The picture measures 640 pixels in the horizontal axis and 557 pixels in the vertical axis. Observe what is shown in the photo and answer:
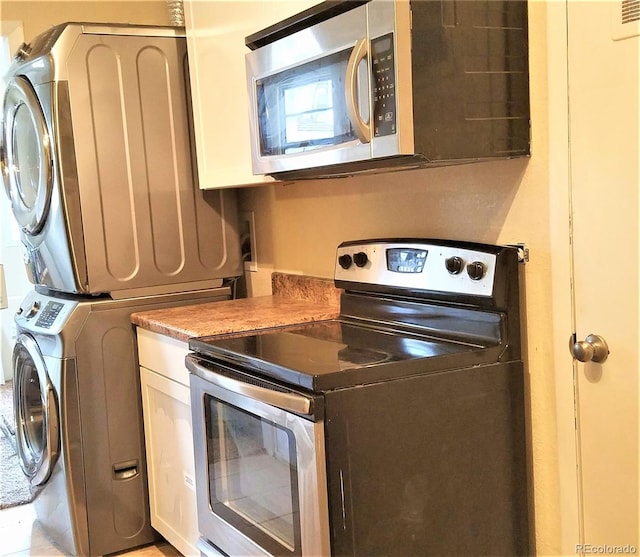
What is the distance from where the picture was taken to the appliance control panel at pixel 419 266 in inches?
69.9

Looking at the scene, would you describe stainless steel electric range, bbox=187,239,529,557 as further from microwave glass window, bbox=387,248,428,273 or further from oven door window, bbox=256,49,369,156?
oven door window, bbox=256,49,369,156

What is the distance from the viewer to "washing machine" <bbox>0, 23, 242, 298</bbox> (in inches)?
98.3

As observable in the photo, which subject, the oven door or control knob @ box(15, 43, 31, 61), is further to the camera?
control knob @ box(15, 43, 31, 61)

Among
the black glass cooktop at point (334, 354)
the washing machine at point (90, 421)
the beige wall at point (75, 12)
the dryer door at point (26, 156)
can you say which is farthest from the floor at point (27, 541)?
the beige wall at point (75, 12)

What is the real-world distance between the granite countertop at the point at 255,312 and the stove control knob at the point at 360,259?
0.76ft

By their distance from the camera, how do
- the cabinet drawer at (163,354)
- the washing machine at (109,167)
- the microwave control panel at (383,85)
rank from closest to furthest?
the microwave control panel at (383,85) < the cabinet drawer at (163,354) < the washing machine at (109,167)

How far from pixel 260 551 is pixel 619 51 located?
52.5 inches

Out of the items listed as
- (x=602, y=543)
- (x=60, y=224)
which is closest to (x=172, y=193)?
(x=60, y=224)

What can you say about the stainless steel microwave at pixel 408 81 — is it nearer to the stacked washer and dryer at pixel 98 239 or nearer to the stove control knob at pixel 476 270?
the stove control knob at pixel 476 270

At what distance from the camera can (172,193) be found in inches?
107

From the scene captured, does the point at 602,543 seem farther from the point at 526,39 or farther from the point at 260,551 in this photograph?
the point at 526,39

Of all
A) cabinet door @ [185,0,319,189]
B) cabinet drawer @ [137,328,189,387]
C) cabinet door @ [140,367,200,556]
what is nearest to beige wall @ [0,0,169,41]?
cabinet door @ [185,0,319,189]

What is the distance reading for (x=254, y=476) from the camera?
1838 mm

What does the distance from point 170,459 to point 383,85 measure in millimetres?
1486
